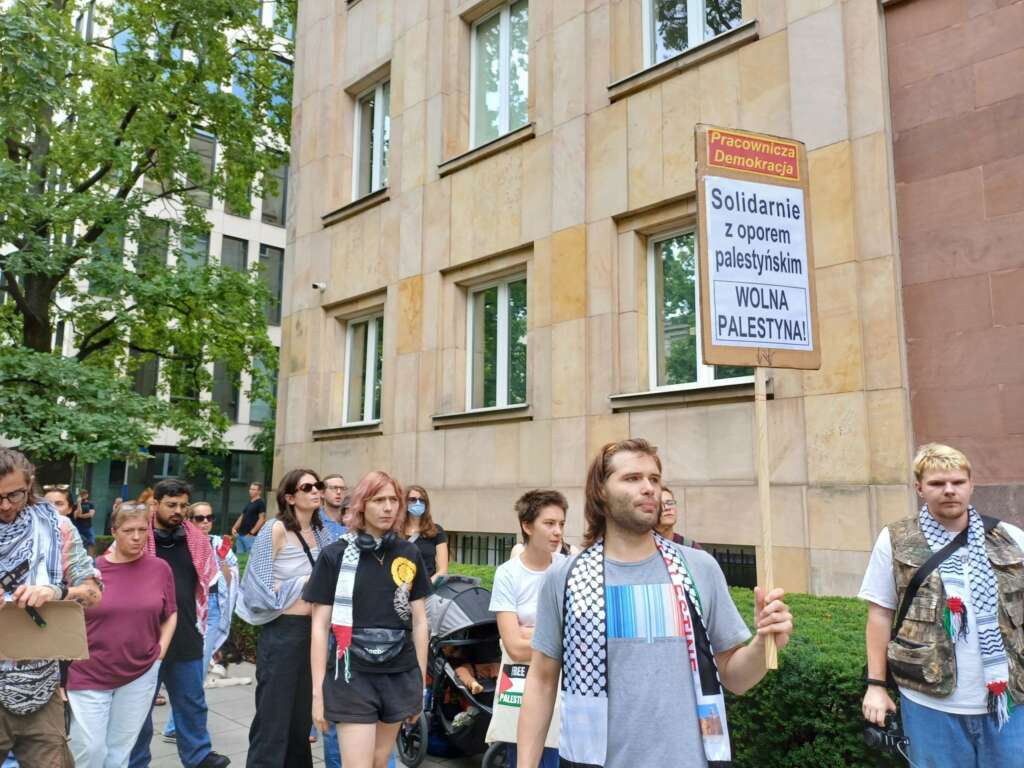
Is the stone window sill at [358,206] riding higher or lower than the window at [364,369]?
higher

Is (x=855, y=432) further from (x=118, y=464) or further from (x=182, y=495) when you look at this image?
(x=118, y=464)

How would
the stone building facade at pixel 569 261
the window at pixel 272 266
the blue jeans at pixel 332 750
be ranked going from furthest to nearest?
the window at pixel 272 266 < the stone building facade at pixel 569 261 < the blue jeans at pixel 332 750

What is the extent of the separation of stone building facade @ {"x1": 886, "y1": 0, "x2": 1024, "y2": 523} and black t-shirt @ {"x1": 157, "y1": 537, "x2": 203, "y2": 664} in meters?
6.45

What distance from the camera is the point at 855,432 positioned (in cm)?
823

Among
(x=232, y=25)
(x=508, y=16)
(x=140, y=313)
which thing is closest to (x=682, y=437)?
(x=508, y=16)

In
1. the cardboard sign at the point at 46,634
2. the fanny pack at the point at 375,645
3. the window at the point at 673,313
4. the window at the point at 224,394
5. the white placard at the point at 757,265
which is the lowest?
the fanny pack at the point at 375,645

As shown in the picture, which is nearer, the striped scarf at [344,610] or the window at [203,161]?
the striped scarf at [344,610]

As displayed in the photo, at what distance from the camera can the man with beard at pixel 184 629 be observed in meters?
6.26

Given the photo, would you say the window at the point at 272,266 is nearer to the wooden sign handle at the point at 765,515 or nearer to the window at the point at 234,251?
the window at the point at 234,251

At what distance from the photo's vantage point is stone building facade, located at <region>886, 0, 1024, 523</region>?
753 centimetres

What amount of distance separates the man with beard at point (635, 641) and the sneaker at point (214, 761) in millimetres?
4187

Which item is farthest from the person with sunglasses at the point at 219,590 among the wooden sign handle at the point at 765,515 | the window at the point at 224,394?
the window at the point at 224,394

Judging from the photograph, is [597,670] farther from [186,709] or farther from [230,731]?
[230,731]

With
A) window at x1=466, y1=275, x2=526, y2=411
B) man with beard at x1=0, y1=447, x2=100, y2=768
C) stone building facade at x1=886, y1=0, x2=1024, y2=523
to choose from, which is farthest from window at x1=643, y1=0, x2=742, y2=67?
man with beard at x1=0, y1=447, x2=100, y2=768
